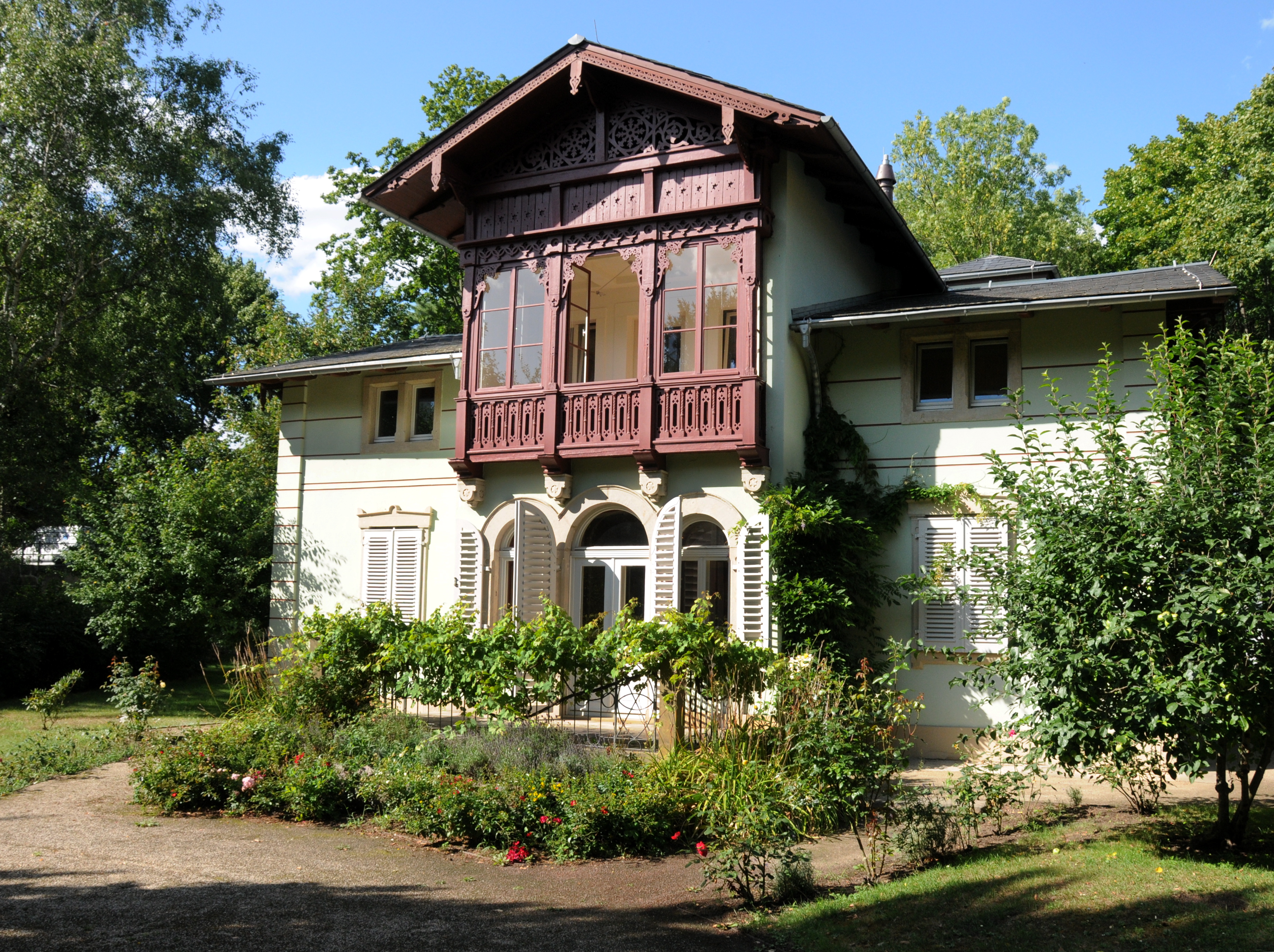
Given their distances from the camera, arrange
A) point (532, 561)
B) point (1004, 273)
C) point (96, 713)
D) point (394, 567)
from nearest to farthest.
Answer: point (532, 561), point (394, 567), point (96, 713), point (1004, 273)

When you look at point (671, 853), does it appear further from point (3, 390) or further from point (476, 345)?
point (3, 390)

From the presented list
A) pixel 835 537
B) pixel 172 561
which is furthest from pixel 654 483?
pixel 172 561

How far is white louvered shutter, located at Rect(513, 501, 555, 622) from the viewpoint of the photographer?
1376cm

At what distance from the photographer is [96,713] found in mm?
16891

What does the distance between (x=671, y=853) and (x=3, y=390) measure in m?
18.3

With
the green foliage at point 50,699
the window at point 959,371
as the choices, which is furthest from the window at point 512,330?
the green foliage at point 50,699

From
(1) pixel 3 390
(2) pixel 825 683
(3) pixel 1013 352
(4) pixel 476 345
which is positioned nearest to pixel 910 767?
(2) pixel 825 683

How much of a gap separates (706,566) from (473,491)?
3572mm

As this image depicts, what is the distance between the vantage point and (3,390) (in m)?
20.5

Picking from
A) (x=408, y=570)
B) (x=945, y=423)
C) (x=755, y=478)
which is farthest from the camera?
(x=408, y=570)

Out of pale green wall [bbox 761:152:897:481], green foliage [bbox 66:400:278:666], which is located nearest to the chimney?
pale green wall [bbox 761:152:897:481]

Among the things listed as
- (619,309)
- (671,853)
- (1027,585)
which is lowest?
(671,853)

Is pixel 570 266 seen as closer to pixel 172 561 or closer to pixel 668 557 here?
pixel 668 557

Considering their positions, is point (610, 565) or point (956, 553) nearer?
point (956, 553)
